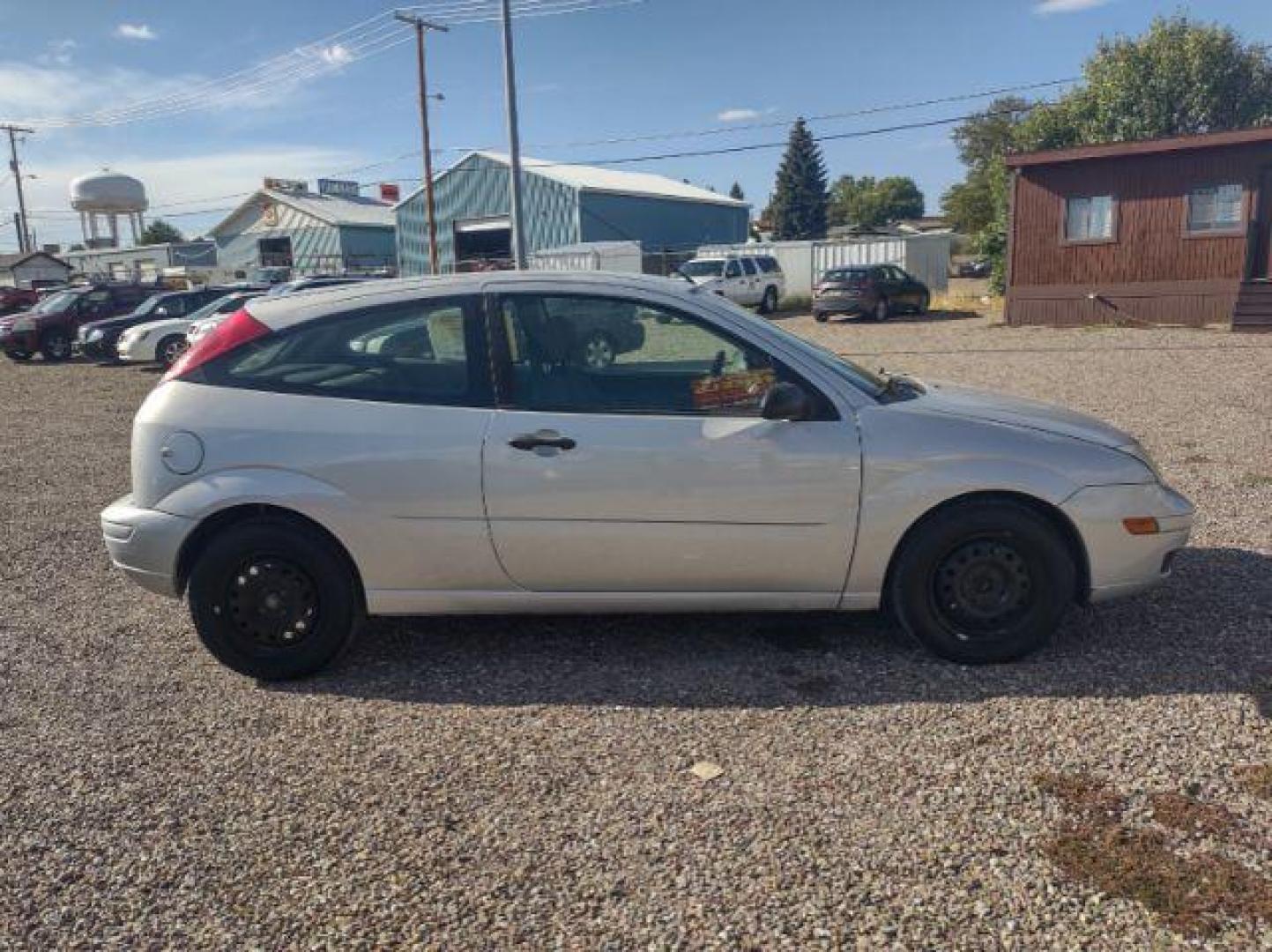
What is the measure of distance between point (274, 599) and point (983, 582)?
2924mm

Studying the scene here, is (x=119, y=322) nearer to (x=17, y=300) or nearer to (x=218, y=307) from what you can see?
(x=218, y=307)

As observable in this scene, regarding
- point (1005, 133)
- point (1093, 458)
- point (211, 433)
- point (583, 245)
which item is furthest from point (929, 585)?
point (1005, 133)

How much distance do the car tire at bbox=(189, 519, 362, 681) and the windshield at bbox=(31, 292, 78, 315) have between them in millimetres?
21854

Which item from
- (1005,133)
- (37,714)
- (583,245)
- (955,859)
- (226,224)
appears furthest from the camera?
(1005,133)

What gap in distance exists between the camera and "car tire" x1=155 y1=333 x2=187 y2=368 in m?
18.8

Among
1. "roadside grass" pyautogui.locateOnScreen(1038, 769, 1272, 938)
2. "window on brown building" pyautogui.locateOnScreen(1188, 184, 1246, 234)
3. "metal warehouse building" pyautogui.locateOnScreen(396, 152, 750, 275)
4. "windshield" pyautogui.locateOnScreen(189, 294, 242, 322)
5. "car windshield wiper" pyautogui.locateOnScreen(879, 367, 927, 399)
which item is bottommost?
"roadside grass" pyautogui.locateOnScreen(1038, 769, 1272, 938)

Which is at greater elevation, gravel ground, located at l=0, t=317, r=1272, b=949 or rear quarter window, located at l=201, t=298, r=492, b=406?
rear quarter window, located at l=201, t=298, r=492, b=406

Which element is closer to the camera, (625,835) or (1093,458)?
(625,835)

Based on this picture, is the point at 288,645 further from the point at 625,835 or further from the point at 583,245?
the point at 583,245

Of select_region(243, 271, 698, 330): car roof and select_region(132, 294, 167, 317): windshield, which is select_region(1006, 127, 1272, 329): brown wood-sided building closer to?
select_region(243, 271, 698, 330): car roof

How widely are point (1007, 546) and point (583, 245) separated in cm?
3217

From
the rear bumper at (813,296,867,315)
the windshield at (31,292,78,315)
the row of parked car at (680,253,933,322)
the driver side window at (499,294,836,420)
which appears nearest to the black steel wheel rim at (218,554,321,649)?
the driver side window at (499,294,836,420)

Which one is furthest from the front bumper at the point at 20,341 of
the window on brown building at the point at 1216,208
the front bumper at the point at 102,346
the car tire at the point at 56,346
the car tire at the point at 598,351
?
the window on brown building at the point at 1216,208

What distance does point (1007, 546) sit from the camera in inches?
153
